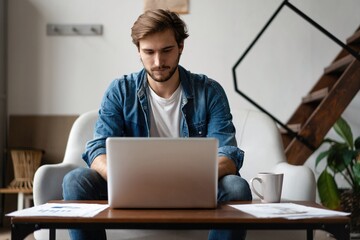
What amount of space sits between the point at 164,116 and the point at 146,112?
0.26ft

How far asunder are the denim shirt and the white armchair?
0.88 ft

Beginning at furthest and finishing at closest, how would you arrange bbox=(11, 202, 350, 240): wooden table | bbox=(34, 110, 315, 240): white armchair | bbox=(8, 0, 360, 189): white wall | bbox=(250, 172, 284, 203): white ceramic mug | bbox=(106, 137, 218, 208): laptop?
bbox=(8, 0, 360, 189): white wall < bbox=(34, 110, 315, 240): white armchair < bbox=(250, 172, 284, 203): white ceramic mug < bbox=(106, 137, 218, 208): laptop < bbox=(11, 202, 350, 240): wooden table

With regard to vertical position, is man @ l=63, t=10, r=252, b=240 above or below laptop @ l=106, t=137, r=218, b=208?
above

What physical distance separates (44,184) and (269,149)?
1027mm

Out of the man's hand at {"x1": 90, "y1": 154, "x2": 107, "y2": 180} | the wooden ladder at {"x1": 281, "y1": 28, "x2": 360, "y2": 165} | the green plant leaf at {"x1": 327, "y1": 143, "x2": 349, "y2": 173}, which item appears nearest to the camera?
the man's hand at {"x1": 90, "y1": 154, "x2": 107, "y2": 180}

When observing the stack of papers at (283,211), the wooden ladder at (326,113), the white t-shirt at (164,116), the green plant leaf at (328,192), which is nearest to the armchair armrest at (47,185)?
the white t-shirt at (164,116)

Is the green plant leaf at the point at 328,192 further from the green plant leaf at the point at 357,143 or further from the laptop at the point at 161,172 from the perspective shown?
the laptop at the point at 161,172

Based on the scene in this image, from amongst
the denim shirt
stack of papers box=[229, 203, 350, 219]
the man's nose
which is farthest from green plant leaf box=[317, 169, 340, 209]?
stack of papers box=[229, 203, 350, 219]

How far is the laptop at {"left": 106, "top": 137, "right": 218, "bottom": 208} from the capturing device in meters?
1.38

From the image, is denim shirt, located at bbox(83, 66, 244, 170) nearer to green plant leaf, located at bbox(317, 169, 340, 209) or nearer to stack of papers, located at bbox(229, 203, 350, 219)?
stack of papers, located at bbox(229, 203, 350, 219)

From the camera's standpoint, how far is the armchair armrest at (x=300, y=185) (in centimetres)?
204

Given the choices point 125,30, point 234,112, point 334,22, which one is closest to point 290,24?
point 334,22

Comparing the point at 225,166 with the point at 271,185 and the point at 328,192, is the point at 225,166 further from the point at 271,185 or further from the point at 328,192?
the point at 328,192

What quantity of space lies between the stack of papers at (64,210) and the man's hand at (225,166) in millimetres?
490
